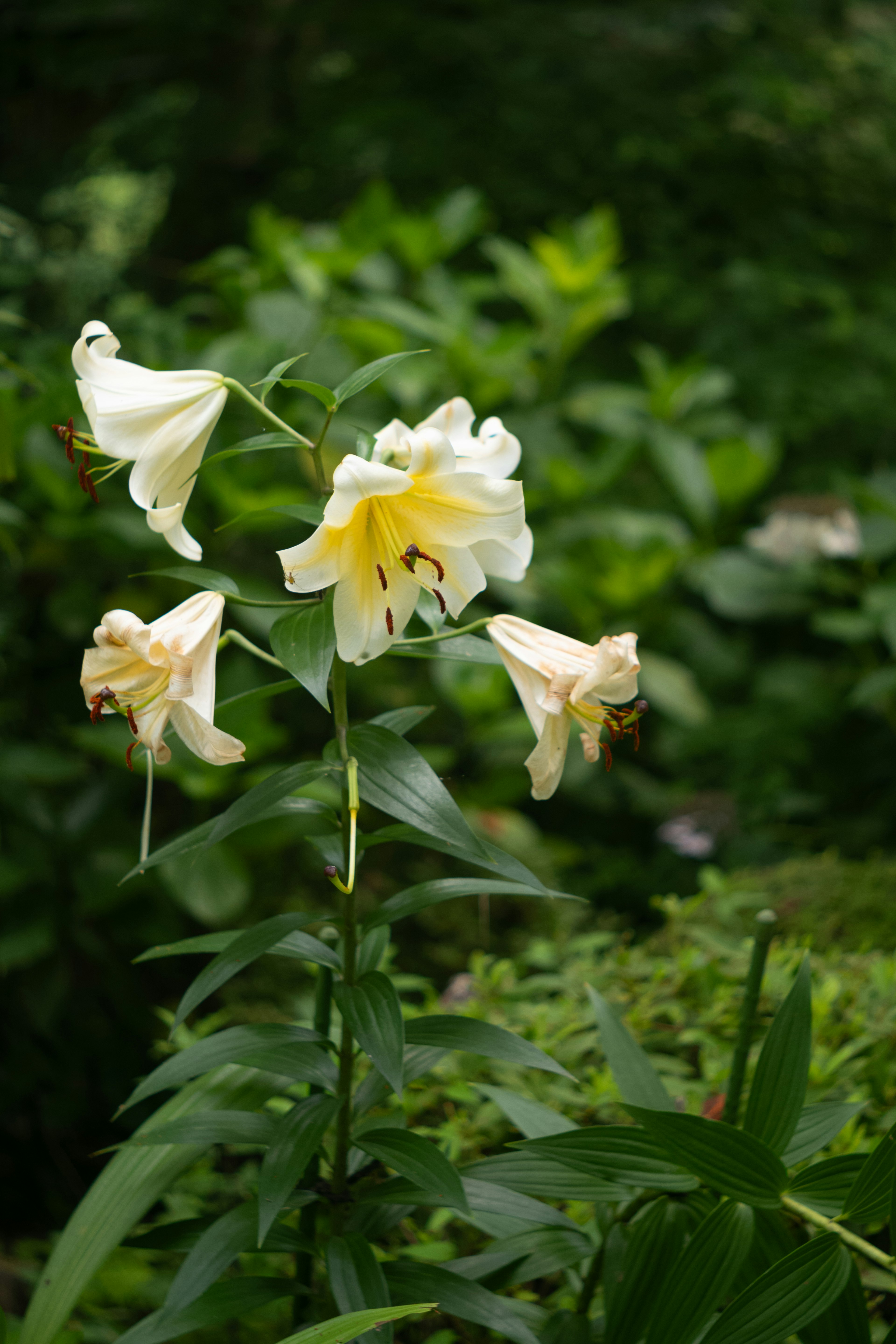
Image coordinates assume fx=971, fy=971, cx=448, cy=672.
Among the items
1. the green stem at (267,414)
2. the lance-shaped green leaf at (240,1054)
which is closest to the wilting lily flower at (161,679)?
the green stem at (267,414)

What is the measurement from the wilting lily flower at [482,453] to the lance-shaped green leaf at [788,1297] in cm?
47

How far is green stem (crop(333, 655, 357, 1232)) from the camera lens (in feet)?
2.20

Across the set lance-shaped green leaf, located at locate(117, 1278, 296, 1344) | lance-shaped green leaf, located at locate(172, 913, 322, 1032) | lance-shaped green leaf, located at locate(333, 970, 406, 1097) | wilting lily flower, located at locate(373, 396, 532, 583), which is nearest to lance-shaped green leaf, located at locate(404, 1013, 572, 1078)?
lance-shaped green leaf, located at locate(333, 970, 406, 1097)

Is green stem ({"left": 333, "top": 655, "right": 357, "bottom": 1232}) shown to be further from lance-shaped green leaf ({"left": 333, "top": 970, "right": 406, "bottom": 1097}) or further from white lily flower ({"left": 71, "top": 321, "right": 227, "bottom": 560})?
white lily flower ({"left": 71, "top": 321, "right": 227, "bottom": 560})

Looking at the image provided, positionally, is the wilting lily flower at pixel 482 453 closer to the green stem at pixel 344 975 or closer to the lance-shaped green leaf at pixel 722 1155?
the green stem at pixel 344 975

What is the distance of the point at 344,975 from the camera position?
0.71 m

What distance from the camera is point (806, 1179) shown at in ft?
2.19

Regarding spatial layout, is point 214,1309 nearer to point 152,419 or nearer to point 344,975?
point 344,975

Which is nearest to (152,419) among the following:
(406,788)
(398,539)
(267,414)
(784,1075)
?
(267,414)

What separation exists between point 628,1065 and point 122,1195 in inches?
16.1

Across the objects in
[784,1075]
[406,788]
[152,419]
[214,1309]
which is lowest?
[214,1309]

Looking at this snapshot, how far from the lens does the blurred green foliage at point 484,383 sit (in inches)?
65.9

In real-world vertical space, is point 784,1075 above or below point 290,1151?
above

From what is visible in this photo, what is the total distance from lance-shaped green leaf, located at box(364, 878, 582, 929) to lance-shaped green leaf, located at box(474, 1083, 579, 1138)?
19 cm
